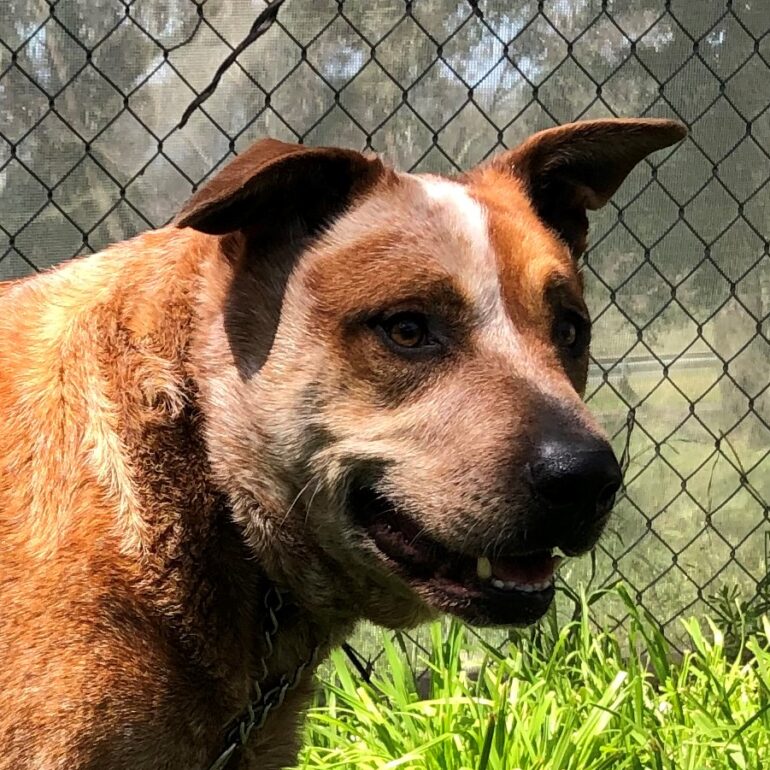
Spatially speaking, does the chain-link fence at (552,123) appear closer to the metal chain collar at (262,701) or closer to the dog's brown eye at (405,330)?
the dog's brown eye at (405,330)

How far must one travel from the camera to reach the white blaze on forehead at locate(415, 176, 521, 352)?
87.7 inches

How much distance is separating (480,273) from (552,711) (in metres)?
1.49

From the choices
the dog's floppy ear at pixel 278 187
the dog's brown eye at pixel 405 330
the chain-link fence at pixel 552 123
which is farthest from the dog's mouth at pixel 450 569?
the chain-link fence at pixel 552 123

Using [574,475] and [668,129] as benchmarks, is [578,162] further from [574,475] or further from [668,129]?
[574,475]

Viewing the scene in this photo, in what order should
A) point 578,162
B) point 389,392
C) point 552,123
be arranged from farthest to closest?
point 552,123 → point 578,162 → point 389,392

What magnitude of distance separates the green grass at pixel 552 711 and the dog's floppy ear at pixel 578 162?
1345 mm

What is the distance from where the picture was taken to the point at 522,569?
2213 mm

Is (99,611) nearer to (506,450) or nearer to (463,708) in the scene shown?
(506,450)

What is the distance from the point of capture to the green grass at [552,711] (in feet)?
9.63

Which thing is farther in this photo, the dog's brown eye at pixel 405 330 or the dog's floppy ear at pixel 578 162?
Result: the dog's floppy ear at pixel 578 162

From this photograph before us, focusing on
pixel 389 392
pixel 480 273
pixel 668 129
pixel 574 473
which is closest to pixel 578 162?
pixel 668 129

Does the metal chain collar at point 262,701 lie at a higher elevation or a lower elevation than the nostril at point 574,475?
lower

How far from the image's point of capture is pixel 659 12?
437 cm

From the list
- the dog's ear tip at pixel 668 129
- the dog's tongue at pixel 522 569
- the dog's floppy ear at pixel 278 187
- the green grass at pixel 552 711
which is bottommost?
the green grass at pixel 552 711
